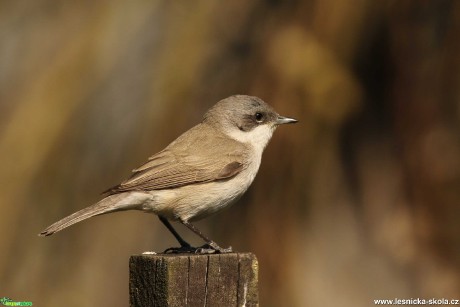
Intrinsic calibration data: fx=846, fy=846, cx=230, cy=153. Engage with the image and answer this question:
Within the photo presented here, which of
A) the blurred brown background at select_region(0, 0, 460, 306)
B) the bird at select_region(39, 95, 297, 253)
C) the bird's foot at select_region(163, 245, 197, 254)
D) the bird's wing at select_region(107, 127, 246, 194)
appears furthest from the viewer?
the blurred brown background at select_region(0, 0, 460, 306)

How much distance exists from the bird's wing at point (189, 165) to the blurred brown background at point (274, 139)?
169cm

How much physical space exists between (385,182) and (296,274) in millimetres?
1194

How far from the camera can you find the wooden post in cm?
357

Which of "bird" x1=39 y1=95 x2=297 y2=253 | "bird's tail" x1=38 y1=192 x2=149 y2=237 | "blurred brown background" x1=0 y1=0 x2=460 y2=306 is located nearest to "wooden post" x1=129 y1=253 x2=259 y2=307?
"bird" x1=39 y1=95 x2=297 y2=253

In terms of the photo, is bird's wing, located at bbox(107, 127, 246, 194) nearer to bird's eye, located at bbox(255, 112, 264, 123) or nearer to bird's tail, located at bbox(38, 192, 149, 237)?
bird's tail, located at bbox(38, 192, 149, 237)

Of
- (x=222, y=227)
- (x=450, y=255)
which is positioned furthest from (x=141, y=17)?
(x=450, y=255)

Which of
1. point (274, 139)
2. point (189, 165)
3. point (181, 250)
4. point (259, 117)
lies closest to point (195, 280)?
point (181, 250)

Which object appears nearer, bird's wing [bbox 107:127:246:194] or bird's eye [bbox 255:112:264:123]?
bird's wing [bbox 107:127:246:194]

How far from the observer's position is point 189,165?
567 cm

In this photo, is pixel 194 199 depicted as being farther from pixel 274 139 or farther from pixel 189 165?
pixel 274 139

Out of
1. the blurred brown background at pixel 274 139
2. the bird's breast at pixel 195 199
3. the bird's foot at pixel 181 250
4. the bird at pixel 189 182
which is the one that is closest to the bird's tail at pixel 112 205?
the bird at pixel 189 182

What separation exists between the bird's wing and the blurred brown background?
1.69 m

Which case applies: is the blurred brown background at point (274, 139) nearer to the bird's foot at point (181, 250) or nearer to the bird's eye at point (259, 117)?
the bird's eye at point (259, 117)

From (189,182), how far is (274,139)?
7.33 ft
